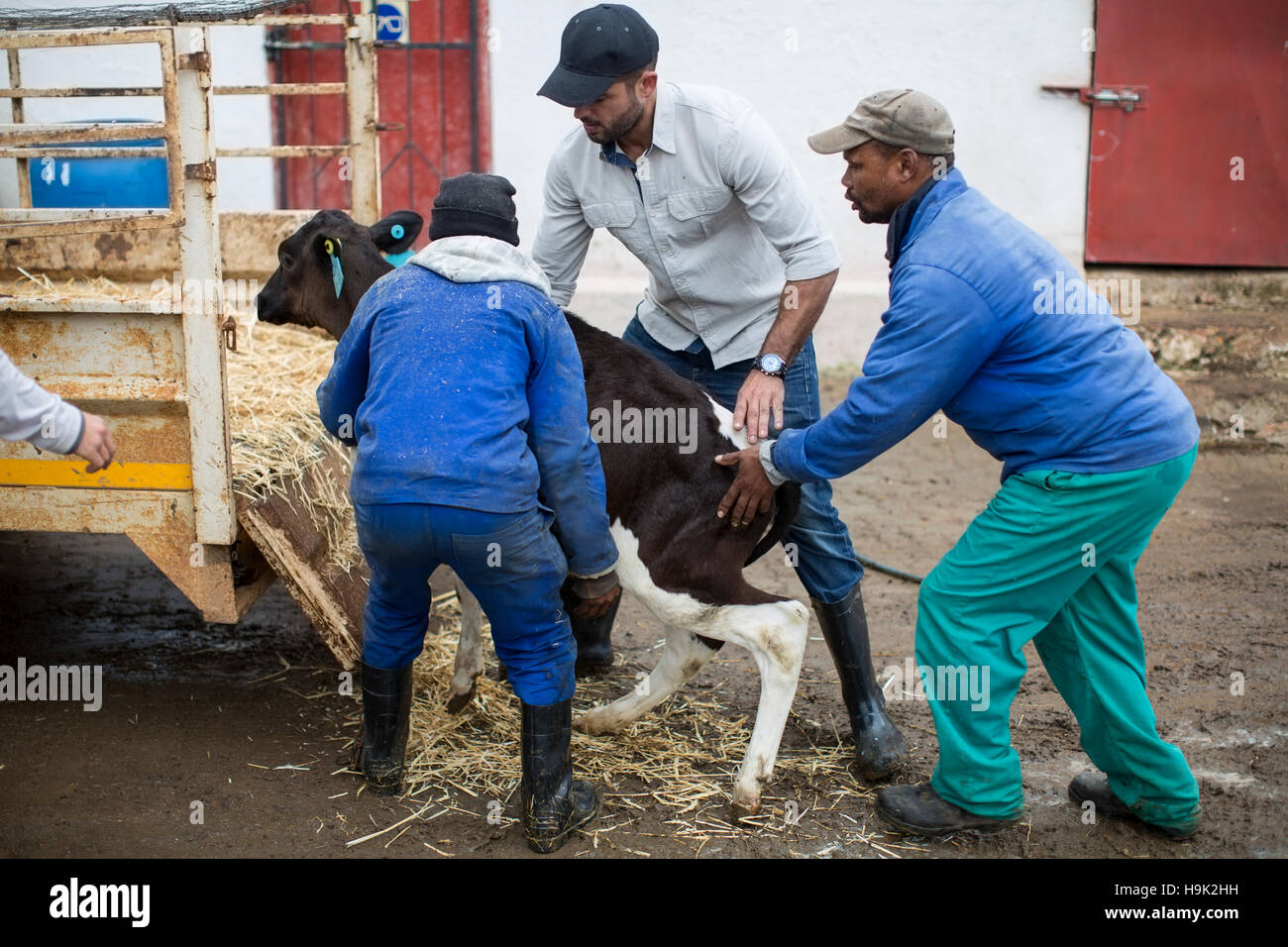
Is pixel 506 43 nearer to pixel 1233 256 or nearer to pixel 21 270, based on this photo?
pixel 21 270

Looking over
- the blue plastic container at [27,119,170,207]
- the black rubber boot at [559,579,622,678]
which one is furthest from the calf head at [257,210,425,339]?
the blue plastic container at [27,119,170,207]

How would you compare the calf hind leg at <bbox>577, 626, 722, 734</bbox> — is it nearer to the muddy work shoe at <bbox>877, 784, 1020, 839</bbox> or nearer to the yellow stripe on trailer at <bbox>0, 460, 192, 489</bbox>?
the muddy work shoe at <bbox>877, 784, 1020, 839</bbox>

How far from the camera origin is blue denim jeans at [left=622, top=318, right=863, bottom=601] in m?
4.09

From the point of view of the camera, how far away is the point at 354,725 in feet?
14.4

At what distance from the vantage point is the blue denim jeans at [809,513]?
4094 mm

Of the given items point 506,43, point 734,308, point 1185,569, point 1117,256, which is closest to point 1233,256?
point 1117,256

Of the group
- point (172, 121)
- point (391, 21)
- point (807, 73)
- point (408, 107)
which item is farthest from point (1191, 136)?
point (172, 121)

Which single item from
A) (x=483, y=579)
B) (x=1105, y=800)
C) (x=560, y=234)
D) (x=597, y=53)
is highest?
(x=597, y=53)

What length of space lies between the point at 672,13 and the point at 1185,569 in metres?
5.20

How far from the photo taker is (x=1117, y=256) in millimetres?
9055

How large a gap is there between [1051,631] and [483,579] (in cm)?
172

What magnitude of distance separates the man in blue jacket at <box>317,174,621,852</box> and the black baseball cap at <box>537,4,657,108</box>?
52 centimetres

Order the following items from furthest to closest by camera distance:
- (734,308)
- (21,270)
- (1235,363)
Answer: (1235,363), (21,270), (734,308)

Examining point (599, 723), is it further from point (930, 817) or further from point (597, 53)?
point (597, 53)
